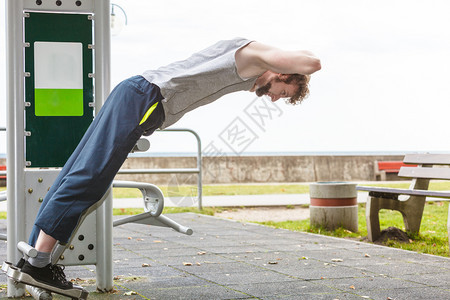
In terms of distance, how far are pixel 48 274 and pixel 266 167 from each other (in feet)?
54.0

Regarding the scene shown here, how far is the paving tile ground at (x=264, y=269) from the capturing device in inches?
151

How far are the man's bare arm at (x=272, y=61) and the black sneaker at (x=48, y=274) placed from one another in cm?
126

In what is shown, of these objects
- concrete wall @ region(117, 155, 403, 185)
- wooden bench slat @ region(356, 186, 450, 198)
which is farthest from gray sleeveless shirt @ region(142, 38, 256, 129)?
concrete wall @ region(117, 155, 403, 185)

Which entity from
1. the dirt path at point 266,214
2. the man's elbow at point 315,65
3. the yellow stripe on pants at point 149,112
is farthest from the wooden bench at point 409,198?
the yellow stripe on pants at point 149,112

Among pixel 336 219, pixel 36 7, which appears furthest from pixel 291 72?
pixel 336 219

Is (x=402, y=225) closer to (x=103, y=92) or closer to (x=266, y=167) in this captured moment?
(x=103, y=92)

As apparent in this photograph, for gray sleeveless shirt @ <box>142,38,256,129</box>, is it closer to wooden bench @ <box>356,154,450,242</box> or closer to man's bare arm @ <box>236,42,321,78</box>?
man's bare arm @ <box>236,42,321,78</box>

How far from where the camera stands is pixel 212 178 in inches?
724

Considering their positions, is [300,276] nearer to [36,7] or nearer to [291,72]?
[291,72]

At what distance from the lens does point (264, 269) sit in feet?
15.4

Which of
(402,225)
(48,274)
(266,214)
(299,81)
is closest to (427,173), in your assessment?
(402,225)

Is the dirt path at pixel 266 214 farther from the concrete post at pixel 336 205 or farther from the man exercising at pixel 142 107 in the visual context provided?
the man exercising at pixel 142 107

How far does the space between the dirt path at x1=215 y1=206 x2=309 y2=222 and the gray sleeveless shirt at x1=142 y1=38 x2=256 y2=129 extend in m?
6.21

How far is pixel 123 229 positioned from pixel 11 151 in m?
3.86
